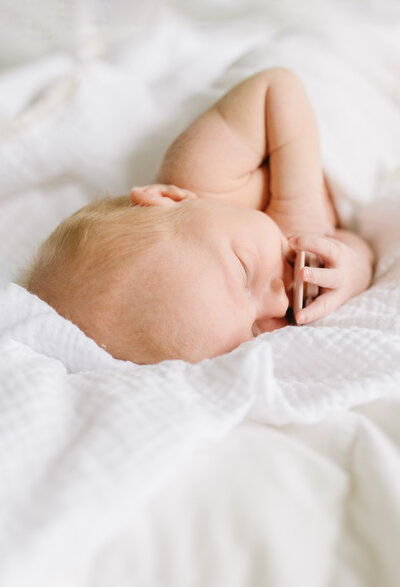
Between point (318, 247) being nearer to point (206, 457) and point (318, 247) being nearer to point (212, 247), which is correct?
point (212, 247)

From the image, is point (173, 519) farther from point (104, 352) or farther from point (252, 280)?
point (252, 280)

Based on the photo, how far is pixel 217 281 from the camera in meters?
0.81

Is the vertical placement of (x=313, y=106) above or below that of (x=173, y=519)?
above

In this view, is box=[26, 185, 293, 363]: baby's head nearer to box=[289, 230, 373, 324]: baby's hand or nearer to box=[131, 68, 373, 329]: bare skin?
box=[289, 230, 373, 324]: baby's hand

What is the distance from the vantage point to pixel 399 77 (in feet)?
4.62

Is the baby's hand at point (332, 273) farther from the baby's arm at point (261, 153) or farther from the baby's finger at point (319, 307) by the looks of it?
the baby's arm at point (261, 153)

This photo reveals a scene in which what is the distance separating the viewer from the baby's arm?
3.60 feet

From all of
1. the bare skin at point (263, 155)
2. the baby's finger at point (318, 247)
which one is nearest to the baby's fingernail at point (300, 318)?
the baby's finger at point (318, 247)

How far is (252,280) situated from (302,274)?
8 cm

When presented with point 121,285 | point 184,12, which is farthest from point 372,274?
point 184,12

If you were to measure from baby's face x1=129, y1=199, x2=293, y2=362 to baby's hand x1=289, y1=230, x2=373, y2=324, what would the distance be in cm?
4

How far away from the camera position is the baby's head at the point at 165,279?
77 centimetres

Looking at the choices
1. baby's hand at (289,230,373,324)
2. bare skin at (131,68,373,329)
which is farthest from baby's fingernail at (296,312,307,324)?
bare skin at (131,68,373,329)

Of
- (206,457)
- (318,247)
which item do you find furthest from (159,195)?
(206,457)
